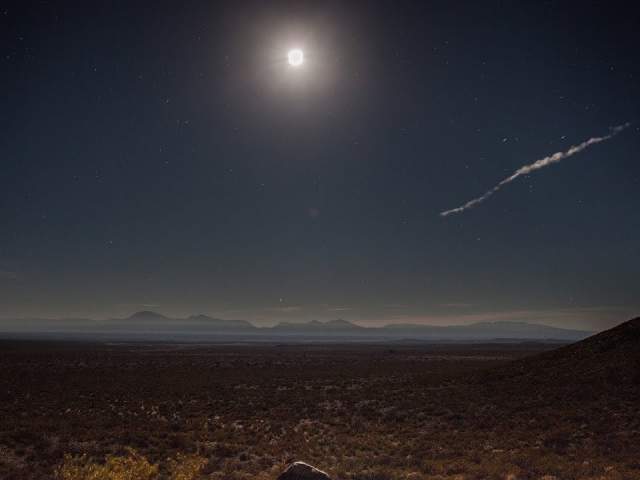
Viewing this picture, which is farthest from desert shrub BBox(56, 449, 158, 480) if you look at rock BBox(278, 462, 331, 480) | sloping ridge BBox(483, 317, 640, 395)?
sloping ridge BBox(483, 317, 640, 395)

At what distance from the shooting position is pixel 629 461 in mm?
15703

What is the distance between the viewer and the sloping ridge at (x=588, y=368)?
27312mm

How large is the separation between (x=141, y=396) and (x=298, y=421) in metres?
15.0

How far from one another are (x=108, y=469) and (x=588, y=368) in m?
30.3

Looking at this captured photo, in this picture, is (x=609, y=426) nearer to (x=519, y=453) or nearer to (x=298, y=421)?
(x=519, y=453)

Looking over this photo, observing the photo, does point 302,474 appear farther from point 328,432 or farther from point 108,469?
point 328,432

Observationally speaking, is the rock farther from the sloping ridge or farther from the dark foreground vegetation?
the sloping ridge

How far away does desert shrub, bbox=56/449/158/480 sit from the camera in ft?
47.2

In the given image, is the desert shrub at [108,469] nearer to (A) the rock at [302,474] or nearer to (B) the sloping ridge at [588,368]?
(A) the rock at [302,474]

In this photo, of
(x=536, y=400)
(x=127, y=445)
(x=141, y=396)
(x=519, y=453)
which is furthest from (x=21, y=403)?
(x=536, y=400)

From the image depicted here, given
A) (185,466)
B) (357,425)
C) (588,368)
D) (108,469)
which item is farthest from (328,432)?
(588,368)

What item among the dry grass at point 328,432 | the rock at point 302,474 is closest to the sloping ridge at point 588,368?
the dry grass at point 328,432

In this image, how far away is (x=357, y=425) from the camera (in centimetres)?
2359

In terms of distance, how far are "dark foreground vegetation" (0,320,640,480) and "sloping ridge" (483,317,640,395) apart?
0.14m
